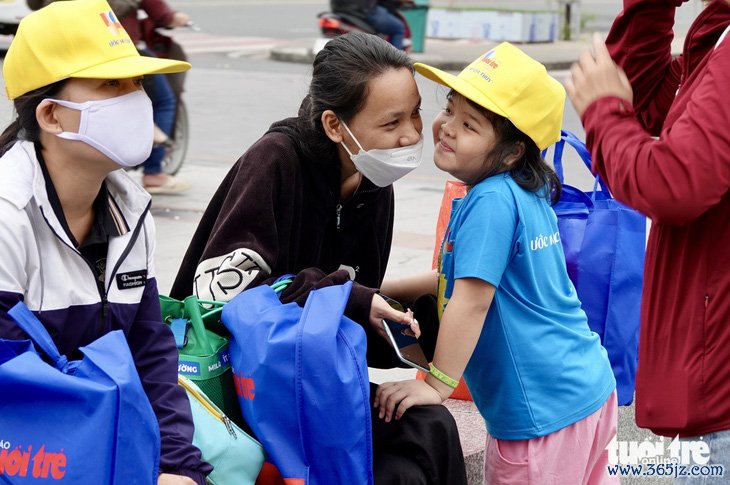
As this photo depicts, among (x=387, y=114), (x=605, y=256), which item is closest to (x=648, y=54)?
(x=387, y=114)

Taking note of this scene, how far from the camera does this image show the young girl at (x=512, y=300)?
2.58 metres

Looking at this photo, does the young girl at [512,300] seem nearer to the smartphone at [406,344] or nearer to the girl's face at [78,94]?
the smartphone at [406,344]

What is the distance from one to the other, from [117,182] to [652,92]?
1.24m

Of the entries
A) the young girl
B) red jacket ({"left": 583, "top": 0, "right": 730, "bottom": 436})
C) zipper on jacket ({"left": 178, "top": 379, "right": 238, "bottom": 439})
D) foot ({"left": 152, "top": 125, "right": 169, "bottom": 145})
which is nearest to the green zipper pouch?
zipper on jacket ({"left": 178, "top": 379, "right": 238, "bottom": 439})

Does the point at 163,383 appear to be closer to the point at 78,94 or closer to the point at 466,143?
the point at 78,94

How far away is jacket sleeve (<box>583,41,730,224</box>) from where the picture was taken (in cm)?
189

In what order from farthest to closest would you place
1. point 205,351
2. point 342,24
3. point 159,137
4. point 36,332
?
1. point 342,24
2. point 159,137
3. point 205,351
4. point 36,332

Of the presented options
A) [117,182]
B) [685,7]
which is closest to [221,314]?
[117,182]

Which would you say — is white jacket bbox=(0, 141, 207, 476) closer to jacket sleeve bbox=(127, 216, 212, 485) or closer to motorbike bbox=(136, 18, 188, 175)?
jacket sleeve bbox=(127, 216, 212, 485)

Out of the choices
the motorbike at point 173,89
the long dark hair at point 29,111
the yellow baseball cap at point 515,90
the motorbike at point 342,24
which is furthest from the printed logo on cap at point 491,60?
the motorbike at point 342,24

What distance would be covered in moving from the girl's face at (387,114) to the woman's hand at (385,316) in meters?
0.47

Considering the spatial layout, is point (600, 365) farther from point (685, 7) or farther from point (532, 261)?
point (685, 7)

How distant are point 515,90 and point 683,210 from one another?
81 centimetres

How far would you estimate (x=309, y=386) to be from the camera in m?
2.44
